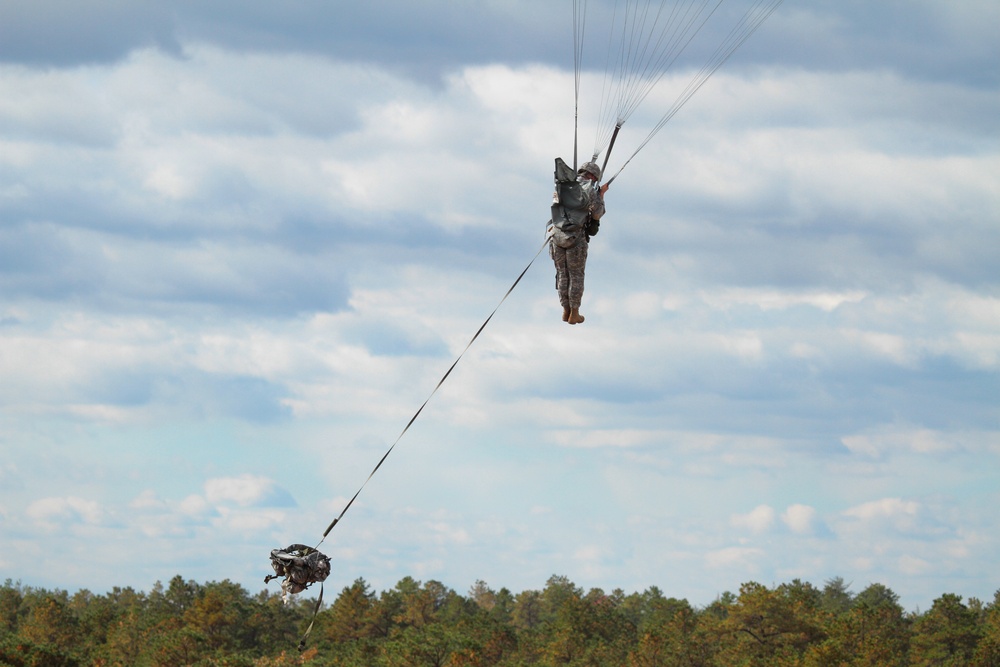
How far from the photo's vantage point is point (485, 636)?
88250 mm

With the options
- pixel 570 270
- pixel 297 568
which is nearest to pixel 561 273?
pixel 570 270

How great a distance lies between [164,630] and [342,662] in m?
18.8

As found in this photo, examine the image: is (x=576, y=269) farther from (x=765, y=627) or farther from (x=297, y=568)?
(x=765, y=627)

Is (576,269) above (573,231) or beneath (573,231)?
beneath

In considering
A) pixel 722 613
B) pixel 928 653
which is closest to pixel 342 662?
pixel 928 653

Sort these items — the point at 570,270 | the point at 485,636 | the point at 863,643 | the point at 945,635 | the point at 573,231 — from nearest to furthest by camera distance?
1. the point at 573,231
2. the point at 570,270
3. the point at 863,643
4. the point at 945,635
5. the point at 485,636

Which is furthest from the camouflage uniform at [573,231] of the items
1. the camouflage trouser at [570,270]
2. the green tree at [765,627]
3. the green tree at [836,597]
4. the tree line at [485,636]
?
the green tree at [836,597]

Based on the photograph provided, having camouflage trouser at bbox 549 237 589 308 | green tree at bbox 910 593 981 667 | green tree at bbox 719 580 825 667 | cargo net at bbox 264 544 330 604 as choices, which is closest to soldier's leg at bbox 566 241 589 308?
camouflage trouser at bbox 549 237 589 308

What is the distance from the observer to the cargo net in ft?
68.6

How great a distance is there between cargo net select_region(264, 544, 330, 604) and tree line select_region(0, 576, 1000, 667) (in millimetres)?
45816

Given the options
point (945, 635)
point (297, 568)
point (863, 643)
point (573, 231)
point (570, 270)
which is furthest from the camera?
point (945, 635)

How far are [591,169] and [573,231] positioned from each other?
1.13m

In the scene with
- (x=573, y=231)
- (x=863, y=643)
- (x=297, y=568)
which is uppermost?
(x=573, y=231)

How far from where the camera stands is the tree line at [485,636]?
75.1m
